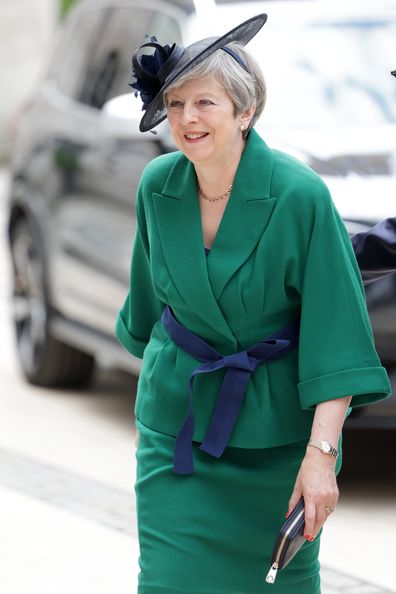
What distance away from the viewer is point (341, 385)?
3.61m

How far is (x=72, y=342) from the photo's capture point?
26.3 ft

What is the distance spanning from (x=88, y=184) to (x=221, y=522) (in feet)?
12.4

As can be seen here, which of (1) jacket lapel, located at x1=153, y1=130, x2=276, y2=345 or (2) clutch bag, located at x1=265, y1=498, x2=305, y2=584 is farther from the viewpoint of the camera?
(1) jacket lapel, located at x1=153, y1=130, x2=276, y2=345

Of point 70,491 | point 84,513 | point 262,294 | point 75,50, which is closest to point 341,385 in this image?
point 262,294

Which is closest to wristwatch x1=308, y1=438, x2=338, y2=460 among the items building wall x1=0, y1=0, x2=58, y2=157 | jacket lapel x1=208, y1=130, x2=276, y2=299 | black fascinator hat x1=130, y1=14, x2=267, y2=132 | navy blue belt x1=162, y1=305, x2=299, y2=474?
navy blue belt x1=162, y1=305, x2=299, y2=474

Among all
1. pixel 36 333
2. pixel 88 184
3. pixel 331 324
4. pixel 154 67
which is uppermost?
pixel 154 67

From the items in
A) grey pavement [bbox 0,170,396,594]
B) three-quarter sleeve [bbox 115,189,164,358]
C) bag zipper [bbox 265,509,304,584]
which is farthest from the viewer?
grey pavement [bbox 0,170,396,594]

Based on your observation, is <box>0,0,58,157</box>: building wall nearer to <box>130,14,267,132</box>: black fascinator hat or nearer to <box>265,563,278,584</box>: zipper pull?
<box>130,14,267,132</box>: black fascinator hat

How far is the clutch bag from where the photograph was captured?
11.6 ft

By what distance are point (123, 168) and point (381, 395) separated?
132 inches

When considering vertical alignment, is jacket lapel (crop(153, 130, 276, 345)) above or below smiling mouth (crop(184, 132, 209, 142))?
below

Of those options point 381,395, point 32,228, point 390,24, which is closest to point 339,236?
point 381,395

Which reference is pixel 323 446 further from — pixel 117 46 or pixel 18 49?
pixel 18 49

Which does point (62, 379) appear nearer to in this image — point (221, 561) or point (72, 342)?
point (72, 342)
